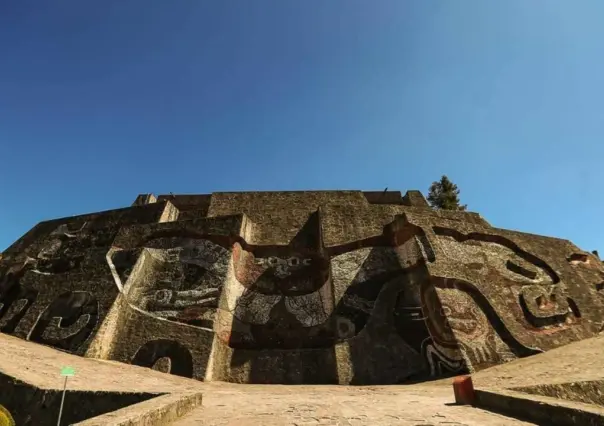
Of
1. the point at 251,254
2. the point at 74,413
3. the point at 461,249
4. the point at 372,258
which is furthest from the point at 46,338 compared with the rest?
the point at 461,249

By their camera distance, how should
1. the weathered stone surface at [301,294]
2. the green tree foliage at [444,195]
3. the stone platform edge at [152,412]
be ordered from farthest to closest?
the green tree foliage at [444,195] < the weathered stone surface at [301,294] < the stone platform edge at [152,412]

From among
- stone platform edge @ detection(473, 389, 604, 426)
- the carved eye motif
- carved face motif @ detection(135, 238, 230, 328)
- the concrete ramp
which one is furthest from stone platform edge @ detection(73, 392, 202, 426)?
the carved eye motif

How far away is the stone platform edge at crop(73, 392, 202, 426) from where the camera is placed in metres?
3.17

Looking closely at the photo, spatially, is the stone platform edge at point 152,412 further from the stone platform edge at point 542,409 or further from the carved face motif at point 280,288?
the carved face motif at point 280,288

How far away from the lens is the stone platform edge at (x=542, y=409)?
11.3 feet

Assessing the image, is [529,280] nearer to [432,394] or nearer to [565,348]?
[565,348]

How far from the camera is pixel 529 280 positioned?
12.6 m

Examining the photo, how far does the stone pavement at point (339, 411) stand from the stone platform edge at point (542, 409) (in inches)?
7.8

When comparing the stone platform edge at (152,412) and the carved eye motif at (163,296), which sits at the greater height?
the carved eye motif at (163,296)

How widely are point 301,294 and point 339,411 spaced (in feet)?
22.1

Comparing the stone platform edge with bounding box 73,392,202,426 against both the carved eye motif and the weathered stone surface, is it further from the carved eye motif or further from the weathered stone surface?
the carved eye motif

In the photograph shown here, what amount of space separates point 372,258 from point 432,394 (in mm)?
5765

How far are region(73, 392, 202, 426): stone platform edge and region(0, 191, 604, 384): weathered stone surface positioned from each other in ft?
13.8

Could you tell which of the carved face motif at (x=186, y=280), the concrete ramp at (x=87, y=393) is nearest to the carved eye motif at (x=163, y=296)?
the carved face motif at (x=186, y=280)
